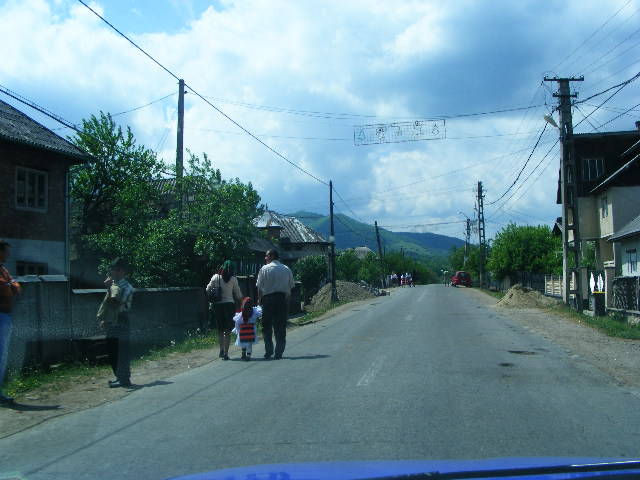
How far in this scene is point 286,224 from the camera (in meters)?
76.4

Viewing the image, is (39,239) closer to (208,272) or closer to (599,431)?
(208,272)

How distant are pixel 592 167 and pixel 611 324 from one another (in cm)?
2394

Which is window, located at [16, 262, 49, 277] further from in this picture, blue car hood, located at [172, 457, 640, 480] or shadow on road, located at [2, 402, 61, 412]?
blue car hood, located at [172, 457, 640, 480]

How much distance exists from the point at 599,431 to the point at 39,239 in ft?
59.7

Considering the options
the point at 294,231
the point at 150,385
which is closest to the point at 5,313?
the point at 150,385

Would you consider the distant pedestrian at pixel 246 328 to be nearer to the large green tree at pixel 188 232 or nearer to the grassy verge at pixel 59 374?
the grassy verge at pixel 59 374

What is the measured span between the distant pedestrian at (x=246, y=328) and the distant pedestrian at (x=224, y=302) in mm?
166

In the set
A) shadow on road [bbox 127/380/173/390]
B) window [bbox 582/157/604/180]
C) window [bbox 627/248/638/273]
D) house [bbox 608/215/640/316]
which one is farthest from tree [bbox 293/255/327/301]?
shadow on road [bbox 127/380/173/390]

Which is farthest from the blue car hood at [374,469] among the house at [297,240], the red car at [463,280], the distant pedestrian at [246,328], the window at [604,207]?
the red car at [463,280]

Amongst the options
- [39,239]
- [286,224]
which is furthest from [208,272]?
[286,224]

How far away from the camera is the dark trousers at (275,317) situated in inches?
440

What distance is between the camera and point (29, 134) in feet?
64.7

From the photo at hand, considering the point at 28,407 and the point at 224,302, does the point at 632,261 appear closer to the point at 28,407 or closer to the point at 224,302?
the point at 224,302

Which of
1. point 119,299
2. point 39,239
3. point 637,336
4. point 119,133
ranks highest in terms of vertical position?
point 119,133
